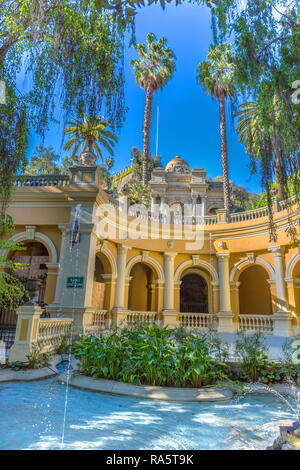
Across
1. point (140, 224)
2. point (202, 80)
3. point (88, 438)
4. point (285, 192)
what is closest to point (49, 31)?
point (285, 192)

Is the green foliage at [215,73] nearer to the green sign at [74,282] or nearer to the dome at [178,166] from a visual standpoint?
the dome at [178,166]

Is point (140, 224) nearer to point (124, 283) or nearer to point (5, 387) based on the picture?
point (124, 283)

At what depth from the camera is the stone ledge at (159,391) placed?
5168 mm

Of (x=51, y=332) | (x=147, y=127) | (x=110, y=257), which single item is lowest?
(x=51, y=332)

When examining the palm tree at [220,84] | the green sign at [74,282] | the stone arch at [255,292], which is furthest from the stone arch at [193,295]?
the green sign at [74,282]

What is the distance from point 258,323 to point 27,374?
1255 cm

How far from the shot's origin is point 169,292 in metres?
16.2

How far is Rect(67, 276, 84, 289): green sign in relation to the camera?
33.4 feet

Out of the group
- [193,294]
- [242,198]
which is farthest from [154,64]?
[193,294]

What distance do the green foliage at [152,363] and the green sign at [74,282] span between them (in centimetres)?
376

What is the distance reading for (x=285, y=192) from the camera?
6836 millimetres

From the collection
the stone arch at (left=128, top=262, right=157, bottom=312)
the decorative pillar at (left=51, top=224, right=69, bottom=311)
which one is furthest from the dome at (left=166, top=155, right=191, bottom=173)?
the decorative pillar at (left=51, top=224, right=69, bottom=311)

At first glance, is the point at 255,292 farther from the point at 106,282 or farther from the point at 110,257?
the point at 110,257

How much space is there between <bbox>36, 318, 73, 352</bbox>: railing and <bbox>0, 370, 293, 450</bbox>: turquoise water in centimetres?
204
